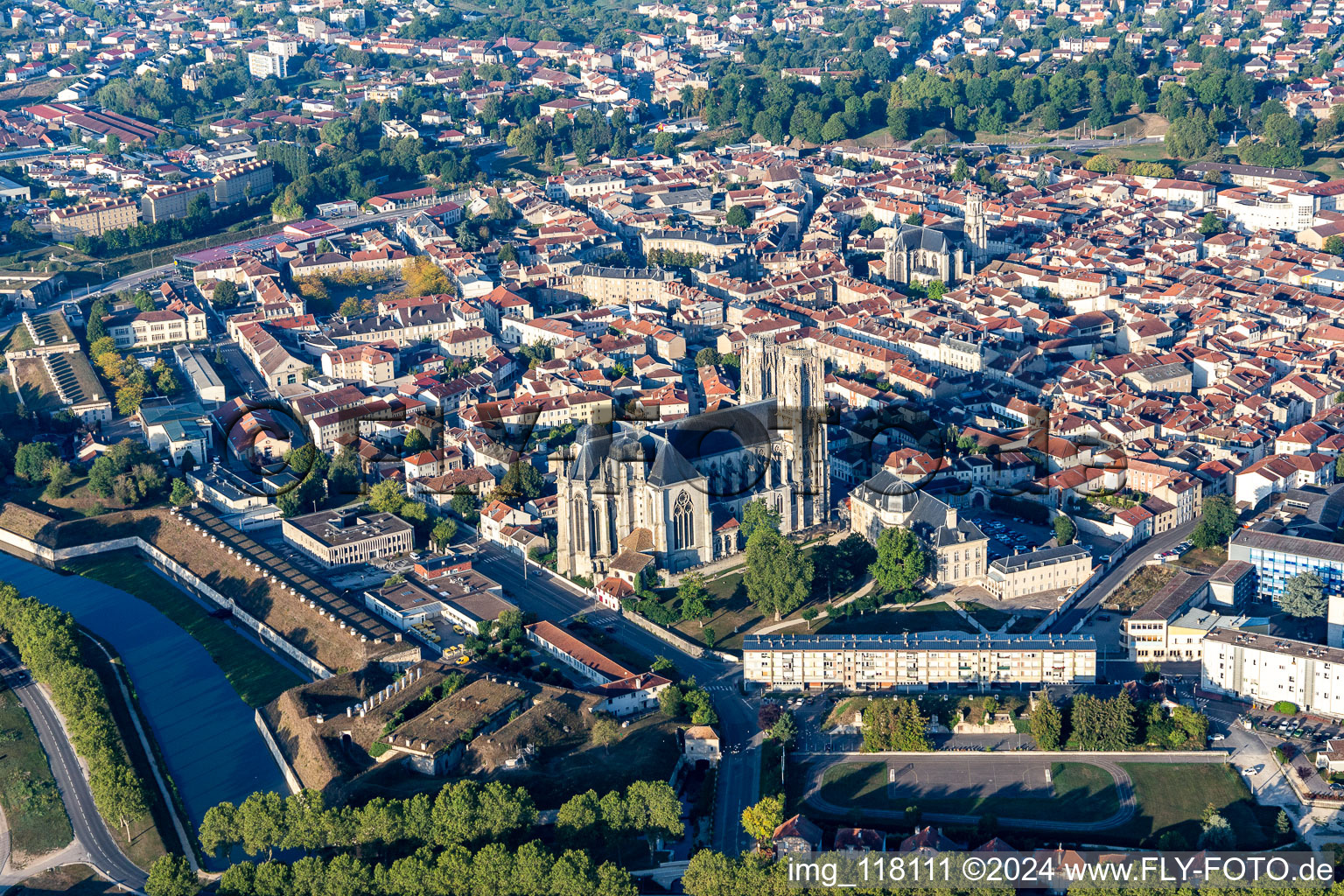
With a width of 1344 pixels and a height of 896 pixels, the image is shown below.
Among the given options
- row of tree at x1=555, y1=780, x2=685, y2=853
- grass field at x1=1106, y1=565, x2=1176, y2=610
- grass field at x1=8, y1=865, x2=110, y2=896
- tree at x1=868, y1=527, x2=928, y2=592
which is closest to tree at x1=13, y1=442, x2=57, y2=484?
grass field at x1=8, y1=865, x2=110, y2=896

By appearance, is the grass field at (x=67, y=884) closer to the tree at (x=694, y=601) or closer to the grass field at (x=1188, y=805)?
the tree at (x=694, y=601)

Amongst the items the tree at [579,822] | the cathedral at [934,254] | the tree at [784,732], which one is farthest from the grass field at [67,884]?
the cathedral at [934,254]

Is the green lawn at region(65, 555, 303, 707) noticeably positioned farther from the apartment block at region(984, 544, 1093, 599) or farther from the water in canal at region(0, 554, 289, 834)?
the apartment block at region(984, 544, 1093, 599)

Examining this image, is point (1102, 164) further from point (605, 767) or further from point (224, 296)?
point (605, 767)

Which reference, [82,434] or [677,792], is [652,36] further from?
[677,792]

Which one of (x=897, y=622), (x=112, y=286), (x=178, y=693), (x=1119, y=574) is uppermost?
(x=112, y=286)

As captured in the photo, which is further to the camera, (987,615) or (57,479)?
(57,479)

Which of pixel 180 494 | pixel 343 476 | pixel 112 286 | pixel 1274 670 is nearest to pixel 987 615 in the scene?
pixel 1274 670

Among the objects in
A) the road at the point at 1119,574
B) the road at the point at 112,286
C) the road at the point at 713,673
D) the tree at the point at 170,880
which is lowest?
the road at the point at 1119,574
